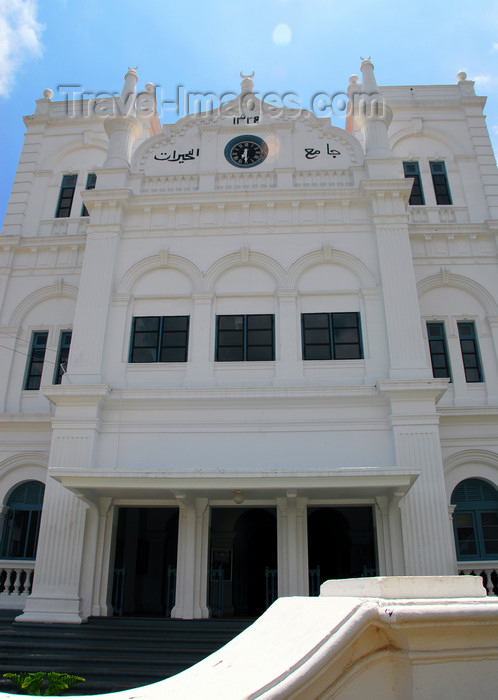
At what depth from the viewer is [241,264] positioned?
44.4 feet

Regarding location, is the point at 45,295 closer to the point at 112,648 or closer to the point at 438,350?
the point at 112,648

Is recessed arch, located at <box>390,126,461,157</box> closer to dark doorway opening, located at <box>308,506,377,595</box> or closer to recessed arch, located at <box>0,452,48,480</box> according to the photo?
dark doorway opening, located at <box>308,506,377,595</box>

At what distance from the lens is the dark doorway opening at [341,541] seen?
1497 cm

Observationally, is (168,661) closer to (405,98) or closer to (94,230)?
(94,230)

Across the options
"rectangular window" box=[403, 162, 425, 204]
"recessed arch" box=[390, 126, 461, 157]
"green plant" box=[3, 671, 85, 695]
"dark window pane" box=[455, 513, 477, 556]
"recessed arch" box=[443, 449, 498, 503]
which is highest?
"recessed arch" box=[390, 126, 461, 157]

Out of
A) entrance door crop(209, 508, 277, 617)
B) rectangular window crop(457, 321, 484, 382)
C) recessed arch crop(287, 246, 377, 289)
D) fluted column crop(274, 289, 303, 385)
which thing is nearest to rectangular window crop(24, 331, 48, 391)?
entrance door crop(209, 508, 277, 617)

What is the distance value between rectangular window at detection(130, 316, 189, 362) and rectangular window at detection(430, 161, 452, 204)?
28.2 ft

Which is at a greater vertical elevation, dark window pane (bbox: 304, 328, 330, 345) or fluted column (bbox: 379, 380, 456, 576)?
dark window pane (bbox: 304, 328, 330, 345)

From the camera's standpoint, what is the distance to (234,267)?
44.5ft

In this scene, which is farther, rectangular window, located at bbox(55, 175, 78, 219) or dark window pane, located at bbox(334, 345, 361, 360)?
rectangular window, located at bbox(55, 175, 78, 219)

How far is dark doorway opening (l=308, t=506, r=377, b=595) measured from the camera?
49.1ft

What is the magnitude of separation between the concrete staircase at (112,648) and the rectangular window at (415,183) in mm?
12192

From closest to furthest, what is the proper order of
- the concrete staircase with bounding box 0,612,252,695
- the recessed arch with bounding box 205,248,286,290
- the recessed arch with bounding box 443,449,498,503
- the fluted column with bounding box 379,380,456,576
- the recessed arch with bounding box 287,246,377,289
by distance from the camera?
the concrete staircase with bounding box 0,612,252,695
the fluted column with bounding box 379,380,456,576
the recessed arch with bounding box 443,449,498,503
the recessed arch with bounding box 287,246,377,289
the recessed arch with bounding box 205,248,286,290

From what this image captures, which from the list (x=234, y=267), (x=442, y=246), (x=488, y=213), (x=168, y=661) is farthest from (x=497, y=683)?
(x=488, y=213)
